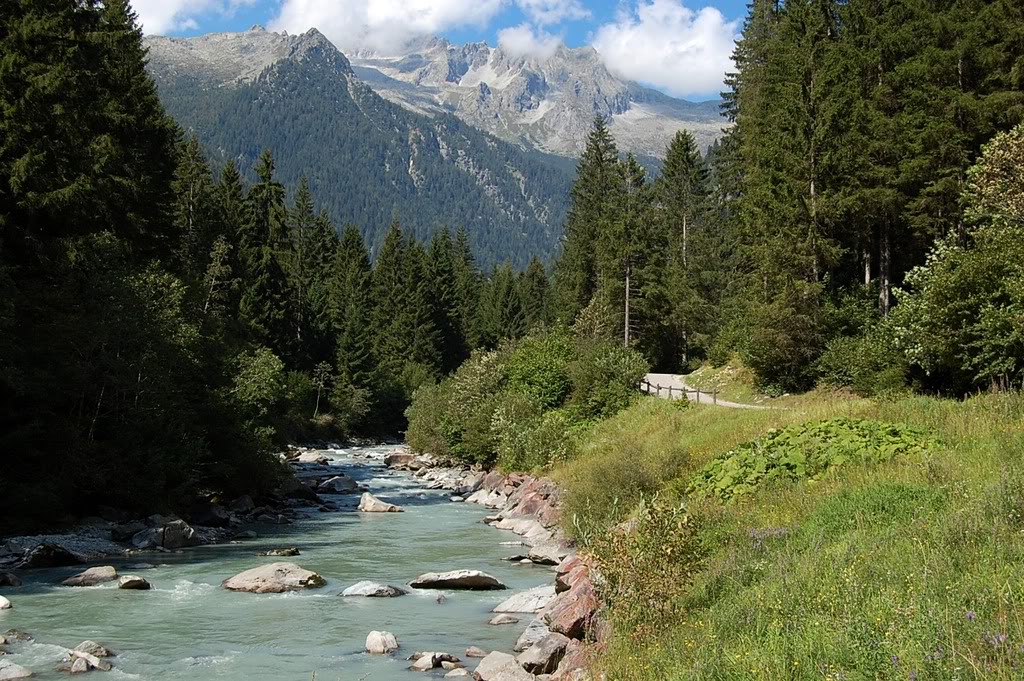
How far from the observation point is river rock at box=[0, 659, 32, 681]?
11.8m

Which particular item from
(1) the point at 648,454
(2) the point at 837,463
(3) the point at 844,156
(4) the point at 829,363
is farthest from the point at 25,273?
(3) the point at 844,156

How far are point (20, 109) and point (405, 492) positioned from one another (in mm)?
23258

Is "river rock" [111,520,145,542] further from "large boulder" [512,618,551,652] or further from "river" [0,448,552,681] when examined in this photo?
"large boulder" [512,618,551,652]

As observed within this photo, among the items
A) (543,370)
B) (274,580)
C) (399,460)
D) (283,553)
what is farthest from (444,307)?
(274,580)

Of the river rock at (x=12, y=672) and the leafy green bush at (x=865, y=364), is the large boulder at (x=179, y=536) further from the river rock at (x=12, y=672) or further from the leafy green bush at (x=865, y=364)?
the leafy green bush at (x=865, y=364)

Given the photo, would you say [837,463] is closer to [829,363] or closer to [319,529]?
[319,529]

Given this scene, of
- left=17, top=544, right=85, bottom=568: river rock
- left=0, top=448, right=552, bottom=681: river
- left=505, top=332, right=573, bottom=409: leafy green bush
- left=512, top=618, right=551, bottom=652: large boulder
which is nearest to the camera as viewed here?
left=0, top=448, right=552, bottom=681: river

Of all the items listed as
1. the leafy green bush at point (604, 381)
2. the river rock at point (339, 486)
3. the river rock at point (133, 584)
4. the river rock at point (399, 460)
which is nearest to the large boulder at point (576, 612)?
the river rock at point (133, 584)

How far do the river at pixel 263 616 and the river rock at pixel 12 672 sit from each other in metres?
0.23

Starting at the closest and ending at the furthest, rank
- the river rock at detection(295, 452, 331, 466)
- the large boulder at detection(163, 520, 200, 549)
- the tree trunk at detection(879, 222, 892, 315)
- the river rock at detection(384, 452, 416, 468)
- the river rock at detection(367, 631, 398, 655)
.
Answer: the river rock at detection(367, 631, 398, 655), the large boulder at detection(163, 520, 200, 549), the tree trunk at detection(879, 222, 892, 315), the river rock at detection(295, 452, 331, 466), the river rock at detection(384, 452, 416, 468)

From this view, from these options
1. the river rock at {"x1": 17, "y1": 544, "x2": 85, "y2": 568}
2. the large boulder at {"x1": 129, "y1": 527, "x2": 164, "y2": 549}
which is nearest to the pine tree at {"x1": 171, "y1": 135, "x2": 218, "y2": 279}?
the large boulder at {"x1": 129, "y1": 527, "x2": 164, "y2": 549}

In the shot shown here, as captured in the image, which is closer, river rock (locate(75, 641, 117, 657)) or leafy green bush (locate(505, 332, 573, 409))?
river rock (locate(75, 641, 117, 657))

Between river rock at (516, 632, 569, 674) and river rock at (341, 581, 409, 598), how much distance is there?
6.52 meters

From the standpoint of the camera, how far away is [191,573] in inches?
794
